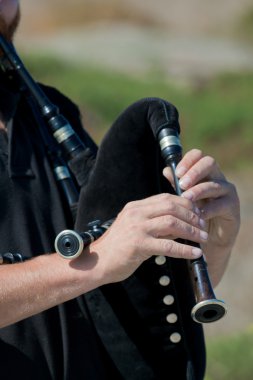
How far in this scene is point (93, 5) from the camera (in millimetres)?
23328

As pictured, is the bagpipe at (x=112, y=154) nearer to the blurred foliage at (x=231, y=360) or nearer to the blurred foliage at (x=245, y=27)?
the blurred foliage at (x=231, y=360)

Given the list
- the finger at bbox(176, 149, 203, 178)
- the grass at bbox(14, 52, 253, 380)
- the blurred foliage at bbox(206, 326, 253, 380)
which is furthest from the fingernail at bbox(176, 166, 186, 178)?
the grass at bbox(14, 52, 253, 380)

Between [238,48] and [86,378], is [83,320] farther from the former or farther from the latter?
[238,48]

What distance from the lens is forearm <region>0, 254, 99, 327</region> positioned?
191cm

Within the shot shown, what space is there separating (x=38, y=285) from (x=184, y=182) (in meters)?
0.42

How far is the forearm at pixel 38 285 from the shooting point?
6.25 feet

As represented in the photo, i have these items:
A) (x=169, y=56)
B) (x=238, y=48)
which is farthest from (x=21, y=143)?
(x=238, y=48)

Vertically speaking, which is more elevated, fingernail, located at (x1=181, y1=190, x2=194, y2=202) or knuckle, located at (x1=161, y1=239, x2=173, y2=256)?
fingernail, located at (x1=181, y1=190, x2=194, y2=202)

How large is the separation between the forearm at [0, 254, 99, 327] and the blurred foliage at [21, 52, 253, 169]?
829cm

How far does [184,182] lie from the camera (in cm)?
204

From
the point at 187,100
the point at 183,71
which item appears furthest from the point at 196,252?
the point at 183,71

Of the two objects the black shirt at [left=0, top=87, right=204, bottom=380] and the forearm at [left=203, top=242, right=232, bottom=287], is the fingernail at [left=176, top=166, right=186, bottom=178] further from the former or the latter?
the forearm at [left=203, top=242, right=232, bottom=287]

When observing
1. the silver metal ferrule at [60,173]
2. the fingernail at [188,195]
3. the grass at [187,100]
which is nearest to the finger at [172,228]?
the fingernail at [188,195]

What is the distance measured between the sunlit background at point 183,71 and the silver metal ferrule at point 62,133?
2459mm
